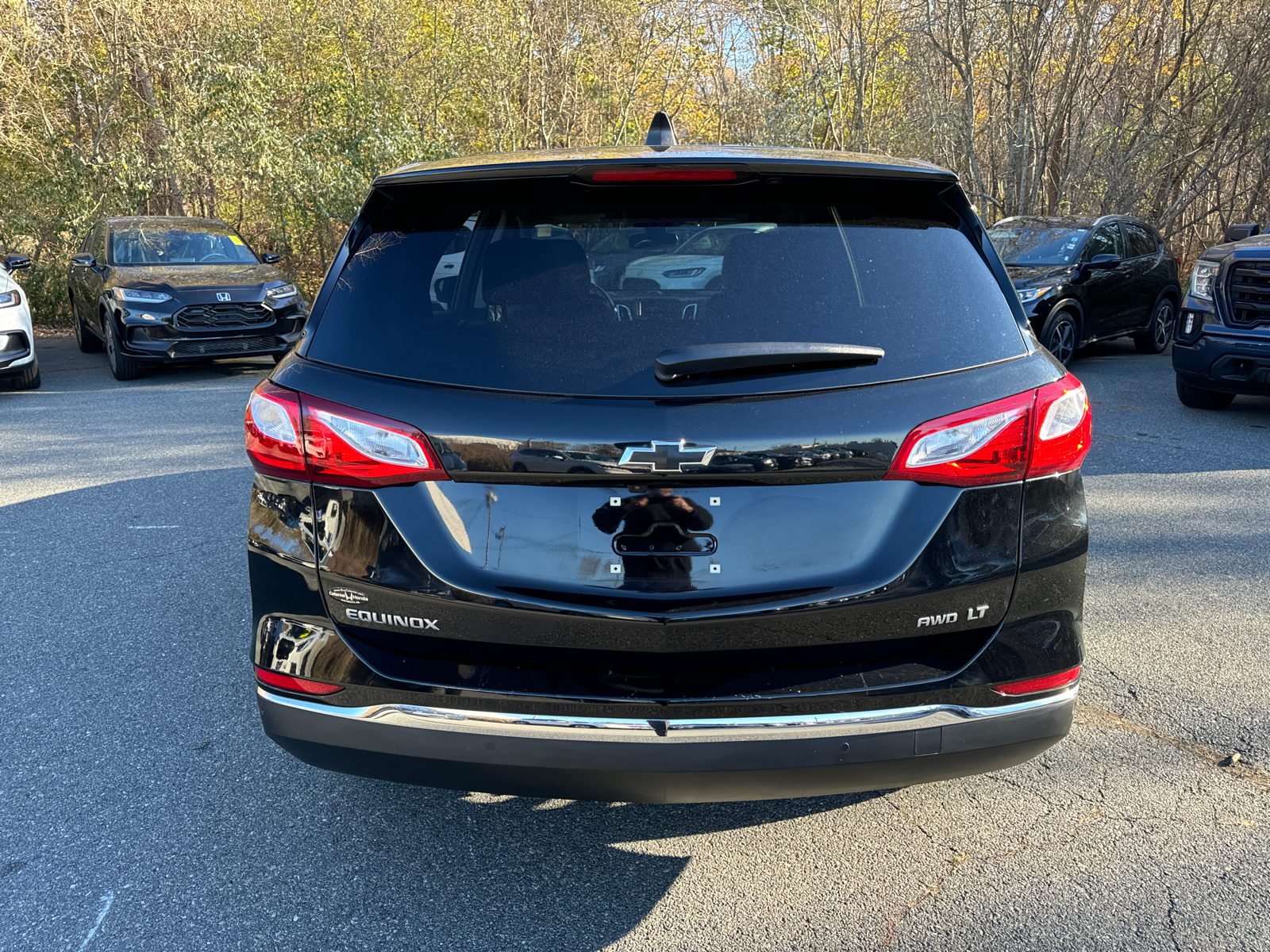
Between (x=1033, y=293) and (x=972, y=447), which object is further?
(x=1033, y=293)

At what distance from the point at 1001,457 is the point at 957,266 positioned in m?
0.51

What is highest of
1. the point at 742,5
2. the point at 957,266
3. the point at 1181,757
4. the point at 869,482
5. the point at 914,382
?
the point at 742,5

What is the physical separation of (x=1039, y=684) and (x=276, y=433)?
1816 millimetres

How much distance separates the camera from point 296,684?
2.29 metres

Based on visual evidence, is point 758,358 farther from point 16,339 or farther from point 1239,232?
point 16,339

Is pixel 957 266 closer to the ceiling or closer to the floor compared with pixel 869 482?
closer to the ceiling

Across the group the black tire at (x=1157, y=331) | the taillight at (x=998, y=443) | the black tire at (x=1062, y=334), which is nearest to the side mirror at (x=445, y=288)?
the taillight at (x=998, y=443)

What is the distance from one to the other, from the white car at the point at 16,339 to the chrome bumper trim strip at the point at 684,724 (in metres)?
10.3

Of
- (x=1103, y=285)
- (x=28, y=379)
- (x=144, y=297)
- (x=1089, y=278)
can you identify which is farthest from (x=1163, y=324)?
(x=28, y=379)

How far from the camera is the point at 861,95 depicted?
66.4 feet

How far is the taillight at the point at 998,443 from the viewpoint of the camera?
83.0 inches

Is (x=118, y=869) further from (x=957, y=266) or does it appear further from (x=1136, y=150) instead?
(x=1136, y=150)

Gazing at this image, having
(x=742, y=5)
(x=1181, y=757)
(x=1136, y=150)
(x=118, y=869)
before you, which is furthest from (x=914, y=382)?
(x=742, y=5)

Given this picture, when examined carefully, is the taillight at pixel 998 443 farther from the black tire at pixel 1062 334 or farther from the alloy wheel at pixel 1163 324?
the alloy wheel at pixel 1163 324
